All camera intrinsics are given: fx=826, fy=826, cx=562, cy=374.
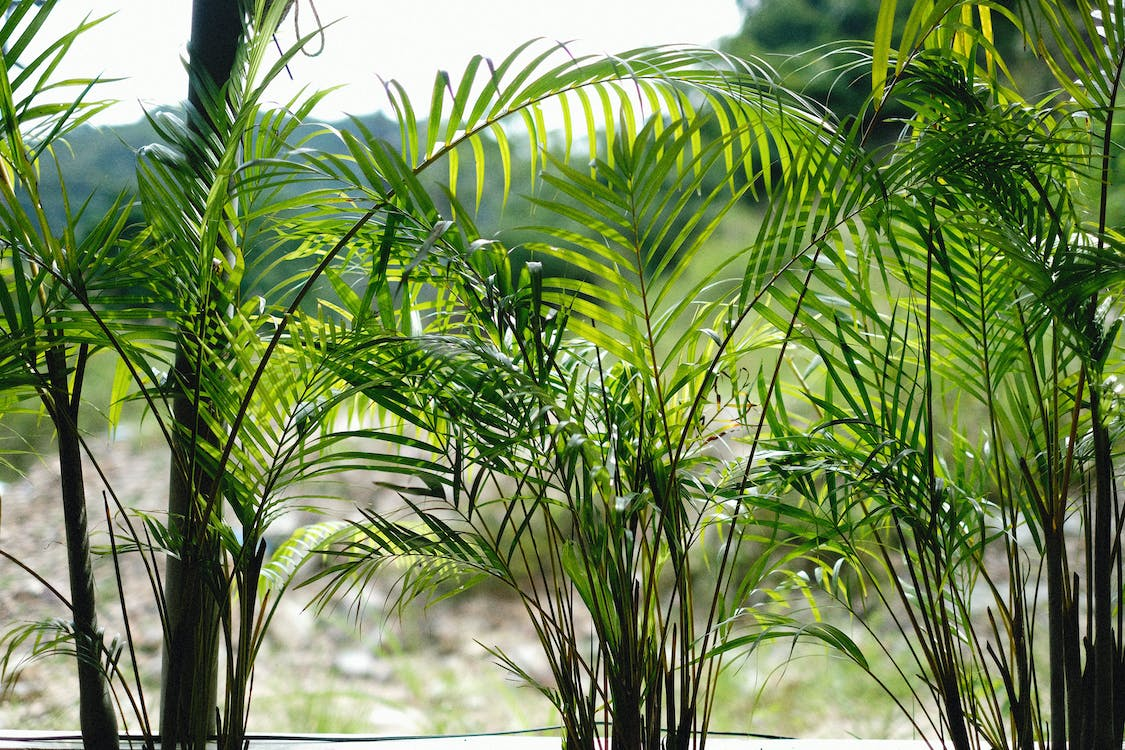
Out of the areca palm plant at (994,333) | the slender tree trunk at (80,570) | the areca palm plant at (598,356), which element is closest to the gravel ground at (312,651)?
the slender tree trunk at (80,570)

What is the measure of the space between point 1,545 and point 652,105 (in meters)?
1.47

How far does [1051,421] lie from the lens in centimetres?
111

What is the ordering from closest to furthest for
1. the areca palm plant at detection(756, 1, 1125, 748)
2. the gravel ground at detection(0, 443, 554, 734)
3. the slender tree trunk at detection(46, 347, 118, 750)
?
the areca palm plant at detection(756, 1, 1125, 748) → the slender tree trunk at detection(46, 347, 118, 750) → the gravel ground at detection(0, 443, 554, 734)

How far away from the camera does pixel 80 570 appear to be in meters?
1.10

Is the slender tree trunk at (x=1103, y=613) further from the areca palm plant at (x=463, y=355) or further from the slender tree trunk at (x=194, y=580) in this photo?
the slender tree trunk at (x=194, y=580)

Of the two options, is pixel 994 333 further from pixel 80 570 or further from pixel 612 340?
pixel 80 570

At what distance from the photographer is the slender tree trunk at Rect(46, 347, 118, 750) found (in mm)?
1045

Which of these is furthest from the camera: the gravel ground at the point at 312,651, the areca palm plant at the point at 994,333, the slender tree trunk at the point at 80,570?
the gravel ground at the point at 312,651

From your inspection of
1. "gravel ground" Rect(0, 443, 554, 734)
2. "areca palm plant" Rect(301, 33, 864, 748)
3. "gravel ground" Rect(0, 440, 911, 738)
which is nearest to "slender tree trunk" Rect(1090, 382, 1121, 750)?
"areca palm plant" Rect(301, 33, 864, 748)

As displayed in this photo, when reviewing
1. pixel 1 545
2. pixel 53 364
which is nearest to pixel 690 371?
pixel 53 364

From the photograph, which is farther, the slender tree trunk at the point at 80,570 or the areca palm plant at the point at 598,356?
the slender tree trunk at the point at 80,570

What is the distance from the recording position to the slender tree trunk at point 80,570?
1.04 metres

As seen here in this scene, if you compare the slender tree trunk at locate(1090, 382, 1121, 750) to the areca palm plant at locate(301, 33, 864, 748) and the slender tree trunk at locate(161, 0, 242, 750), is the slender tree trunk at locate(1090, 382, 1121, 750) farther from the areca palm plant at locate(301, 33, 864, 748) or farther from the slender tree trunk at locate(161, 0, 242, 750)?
the slender tree trunk at locate(161, 0, 242, 750)

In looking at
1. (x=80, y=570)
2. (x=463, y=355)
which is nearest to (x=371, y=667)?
(x=80, y=570)
